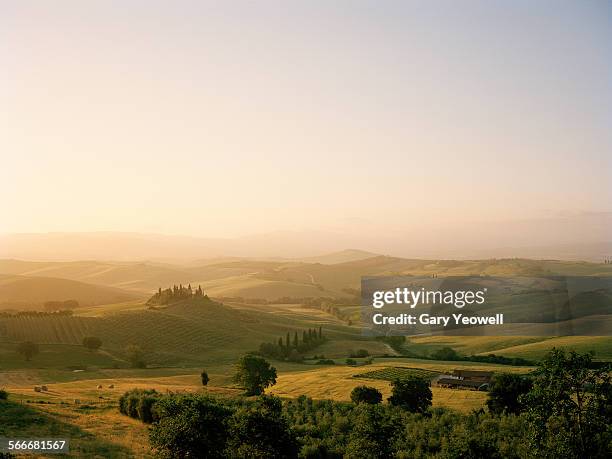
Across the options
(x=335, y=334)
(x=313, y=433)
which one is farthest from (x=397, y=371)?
(x=335, y=334)

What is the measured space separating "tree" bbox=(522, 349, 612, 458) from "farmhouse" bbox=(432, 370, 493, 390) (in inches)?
1724

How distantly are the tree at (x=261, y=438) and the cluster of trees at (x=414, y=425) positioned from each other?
56 mm

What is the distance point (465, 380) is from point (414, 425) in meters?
31.4

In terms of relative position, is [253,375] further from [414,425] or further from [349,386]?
[414,425]

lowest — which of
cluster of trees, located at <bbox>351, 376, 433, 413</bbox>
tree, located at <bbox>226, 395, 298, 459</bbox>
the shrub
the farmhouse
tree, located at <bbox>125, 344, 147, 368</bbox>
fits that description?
tree, located at <bbox>125, 344, 147, 368</bbox>

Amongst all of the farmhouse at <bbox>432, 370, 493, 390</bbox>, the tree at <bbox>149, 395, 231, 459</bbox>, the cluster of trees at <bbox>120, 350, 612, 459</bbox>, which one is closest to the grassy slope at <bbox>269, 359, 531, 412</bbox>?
the farmhouse at <bbox>432, 370, 493, 390</bbox>

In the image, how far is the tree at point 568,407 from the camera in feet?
84.5

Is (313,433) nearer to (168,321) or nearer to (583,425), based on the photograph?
(583,425)

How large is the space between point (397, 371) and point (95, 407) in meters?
48.1

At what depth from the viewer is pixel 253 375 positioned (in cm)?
6800

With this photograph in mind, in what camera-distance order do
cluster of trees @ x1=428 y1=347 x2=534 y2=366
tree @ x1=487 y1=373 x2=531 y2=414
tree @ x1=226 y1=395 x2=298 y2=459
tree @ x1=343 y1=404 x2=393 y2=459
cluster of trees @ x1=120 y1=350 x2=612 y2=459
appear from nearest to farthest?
cluster of trees @ x1=120 y1=350 x2=612 y2=459 < tree @ x1=226 y1=395 x2=298 y2=459 < tree @ x1=343 y1=404 x2=393 y2=459 < tree @ x1=487 y1=373 x2=531 y2=414 < cluster of trees @ x1=428 y1=347 x2=534 y2=366

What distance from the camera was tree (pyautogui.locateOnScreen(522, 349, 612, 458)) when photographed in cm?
2577

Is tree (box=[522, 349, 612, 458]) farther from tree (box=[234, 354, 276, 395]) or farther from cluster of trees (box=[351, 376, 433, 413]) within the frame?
tree (box=[234, 354, 276, 395])

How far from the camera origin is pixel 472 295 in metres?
194
